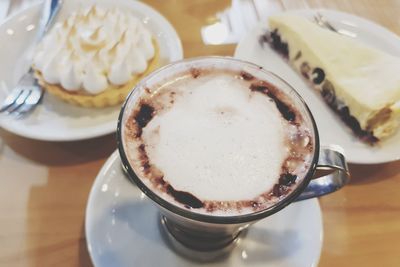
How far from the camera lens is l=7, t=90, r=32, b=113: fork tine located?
1.04 m

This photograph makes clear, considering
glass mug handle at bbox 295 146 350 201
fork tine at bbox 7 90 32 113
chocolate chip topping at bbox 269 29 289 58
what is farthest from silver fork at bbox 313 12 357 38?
fork tine at bbox 7 90 32 113

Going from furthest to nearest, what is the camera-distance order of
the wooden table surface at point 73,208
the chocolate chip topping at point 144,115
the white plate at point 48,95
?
the white plate at point 48,95 < the wooden table surface at point 73,208 < the chocolate chip topping at point 144,115

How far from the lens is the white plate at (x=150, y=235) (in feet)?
2.58

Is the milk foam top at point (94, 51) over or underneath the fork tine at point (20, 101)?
over

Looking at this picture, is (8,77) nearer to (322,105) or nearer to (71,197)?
(71,197)

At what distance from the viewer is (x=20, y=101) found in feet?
3.54

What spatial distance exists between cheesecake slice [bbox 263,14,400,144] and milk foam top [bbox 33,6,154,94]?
0.44 metres

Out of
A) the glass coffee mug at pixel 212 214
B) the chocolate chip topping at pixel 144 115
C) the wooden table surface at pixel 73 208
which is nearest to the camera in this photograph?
the glass coffee mug at pixel 212 214

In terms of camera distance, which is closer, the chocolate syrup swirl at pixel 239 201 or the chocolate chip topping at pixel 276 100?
the chocolate syrup swirl at pixel 239 201

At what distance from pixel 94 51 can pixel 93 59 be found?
0.13 feet

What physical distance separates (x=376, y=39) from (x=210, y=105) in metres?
0.81

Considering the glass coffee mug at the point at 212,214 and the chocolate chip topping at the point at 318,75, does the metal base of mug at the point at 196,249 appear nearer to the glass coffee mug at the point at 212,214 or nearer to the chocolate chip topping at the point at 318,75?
the glass coffee mug at the point at 212,214

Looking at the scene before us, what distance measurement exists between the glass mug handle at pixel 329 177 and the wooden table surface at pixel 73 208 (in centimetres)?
22

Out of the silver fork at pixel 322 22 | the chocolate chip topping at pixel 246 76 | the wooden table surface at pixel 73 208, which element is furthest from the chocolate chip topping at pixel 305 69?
the chocolate chip topping at pixel 246 76
